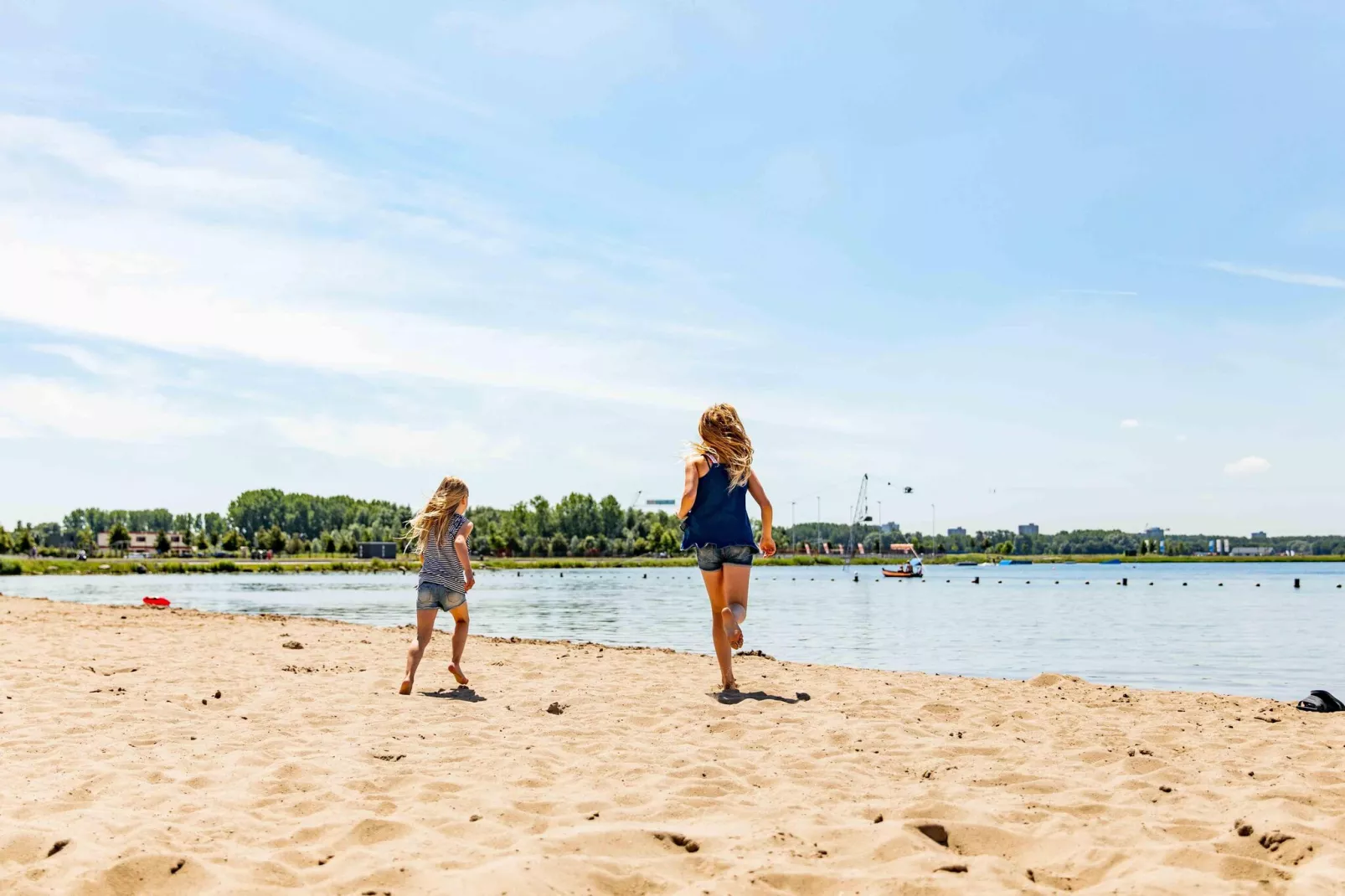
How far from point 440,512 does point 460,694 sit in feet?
5.91

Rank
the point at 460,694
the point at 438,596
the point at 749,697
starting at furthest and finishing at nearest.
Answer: the point at 438,596 < the point at 460,694 < the point at 749,697

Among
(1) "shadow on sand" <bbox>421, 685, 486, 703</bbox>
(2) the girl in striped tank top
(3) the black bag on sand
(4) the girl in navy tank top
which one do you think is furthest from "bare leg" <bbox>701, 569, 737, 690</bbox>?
(3) the black bag on sand

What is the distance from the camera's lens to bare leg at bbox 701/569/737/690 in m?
8.88

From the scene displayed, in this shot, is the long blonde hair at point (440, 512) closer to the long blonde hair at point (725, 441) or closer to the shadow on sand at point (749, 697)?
the long blonde hair at point (725, 441)

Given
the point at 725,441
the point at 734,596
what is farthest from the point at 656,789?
the point at 725,441

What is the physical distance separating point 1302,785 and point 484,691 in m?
6.91

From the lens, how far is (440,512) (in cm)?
980

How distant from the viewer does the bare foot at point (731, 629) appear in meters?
8.55

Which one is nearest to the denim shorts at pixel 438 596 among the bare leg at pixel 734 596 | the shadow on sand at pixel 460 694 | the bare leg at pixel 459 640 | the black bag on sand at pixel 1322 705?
the bare leg at pixel 459 640

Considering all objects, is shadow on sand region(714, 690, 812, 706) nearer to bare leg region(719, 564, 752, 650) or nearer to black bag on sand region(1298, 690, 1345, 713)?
bare leg region(719, 564, 752, 650)

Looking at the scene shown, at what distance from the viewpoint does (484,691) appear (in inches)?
384

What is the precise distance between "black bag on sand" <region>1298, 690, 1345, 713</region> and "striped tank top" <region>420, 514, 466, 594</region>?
7884 millimetres

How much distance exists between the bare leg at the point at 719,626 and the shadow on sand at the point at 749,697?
0.49ft

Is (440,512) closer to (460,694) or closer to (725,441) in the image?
(460,694)
